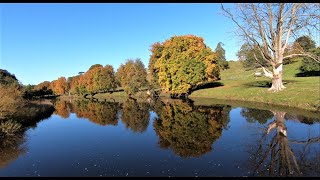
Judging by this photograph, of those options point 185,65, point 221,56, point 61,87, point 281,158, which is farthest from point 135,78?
point 61,87

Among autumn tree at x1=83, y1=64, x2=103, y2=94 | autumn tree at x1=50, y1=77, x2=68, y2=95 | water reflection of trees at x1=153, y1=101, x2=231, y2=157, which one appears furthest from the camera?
autumn tree at x1=50, y1=77, x2=68, y2=95

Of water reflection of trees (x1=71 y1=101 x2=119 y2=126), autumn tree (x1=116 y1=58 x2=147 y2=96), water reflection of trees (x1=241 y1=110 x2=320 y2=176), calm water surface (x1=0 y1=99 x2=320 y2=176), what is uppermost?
autumn tree (x1=116 y1=58 x2=147 y2=96)

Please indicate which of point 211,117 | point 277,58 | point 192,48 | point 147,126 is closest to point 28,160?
point 147,126

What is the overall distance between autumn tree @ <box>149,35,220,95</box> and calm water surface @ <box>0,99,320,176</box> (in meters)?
33.2

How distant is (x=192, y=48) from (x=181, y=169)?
58601 mm

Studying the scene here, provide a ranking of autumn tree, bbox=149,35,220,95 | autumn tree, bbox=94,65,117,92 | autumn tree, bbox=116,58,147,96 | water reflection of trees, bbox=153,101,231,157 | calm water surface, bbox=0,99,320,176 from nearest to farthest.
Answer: calm water surface, bbox=0,99,320,176, water reflection of trees, bbox=153,101,231,157, autumn tree, bbox=149,35,220,95, autumn tree, bbox=116,58,147,96, autumn tree, bbox=94,65,117,92

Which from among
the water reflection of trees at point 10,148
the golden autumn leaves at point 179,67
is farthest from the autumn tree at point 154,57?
the water reflection of trees at point 10,148

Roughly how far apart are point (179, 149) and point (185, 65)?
4595 cm

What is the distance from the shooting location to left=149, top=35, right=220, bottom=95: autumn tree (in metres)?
64.2

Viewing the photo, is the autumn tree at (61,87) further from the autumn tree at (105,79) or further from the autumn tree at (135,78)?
the autumn tree at (135,78)

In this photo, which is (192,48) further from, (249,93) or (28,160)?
(28,160)

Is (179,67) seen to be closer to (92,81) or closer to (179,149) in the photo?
(179,149)

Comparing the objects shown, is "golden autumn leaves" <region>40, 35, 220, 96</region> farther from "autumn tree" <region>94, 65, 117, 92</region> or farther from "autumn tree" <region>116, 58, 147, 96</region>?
"autumn tree" <region>94, 65, 117, 92</region>

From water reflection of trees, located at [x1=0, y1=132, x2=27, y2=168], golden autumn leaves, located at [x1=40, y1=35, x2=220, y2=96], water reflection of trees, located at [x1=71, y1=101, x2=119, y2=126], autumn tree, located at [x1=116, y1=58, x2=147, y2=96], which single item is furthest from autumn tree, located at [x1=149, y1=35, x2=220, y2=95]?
water reflection of trees, located at [x1=0, y1=132, x2=27, y2=168]
